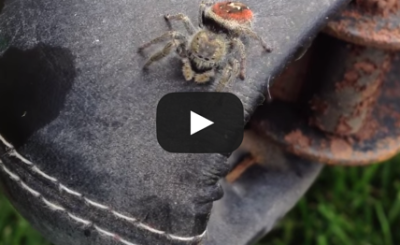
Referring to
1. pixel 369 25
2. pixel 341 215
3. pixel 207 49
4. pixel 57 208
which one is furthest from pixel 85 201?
pixel 341 215

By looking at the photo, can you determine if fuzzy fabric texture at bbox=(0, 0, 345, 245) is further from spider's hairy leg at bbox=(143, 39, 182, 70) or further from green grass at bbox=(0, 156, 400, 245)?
green grass at bbox=(0, 156, 400, 245)

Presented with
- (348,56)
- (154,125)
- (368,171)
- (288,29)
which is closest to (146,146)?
(154,125)

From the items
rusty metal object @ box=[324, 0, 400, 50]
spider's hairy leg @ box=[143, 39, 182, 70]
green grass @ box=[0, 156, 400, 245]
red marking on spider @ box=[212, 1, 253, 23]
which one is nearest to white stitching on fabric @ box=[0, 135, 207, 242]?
spider's hairy leg @ box=[143, 39, 182, 70]

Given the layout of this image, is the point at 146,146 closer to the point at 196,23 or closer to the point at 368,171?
the point at 196,23
